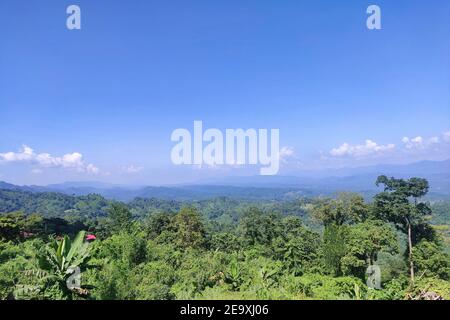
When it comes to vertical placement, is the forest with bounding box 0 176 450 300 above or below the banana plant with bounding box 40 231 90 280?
below

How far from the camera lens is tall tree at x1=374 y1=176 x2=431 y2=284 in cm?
1633

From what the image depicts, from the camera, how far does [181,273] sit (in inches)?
345

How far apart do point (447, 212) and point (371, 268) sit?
59872 mm

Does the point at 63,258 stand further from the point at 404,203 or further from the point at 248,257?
the point at 404,203

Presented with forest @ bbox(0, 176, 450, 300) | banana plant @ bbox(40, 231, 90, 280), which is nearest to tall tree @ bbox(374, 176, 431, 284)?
forest @ bbox(0, 176, 450, 300)

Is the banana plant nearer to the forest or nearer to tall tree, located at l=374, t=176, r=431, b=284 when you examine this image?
the forest

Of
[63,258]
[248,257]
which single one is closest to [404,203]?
[248,257]

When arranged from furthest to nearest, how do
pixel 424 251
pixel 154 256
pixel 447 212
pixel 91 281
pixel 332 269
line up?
pixel 447 212 → pixel 424 251 → pixel 332 269 → pixel 154 256 → pixel 91 281

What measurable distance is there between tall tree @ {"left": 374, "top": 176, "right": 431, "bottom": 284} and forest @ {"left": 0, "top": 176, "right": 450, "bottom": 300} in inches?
1.9

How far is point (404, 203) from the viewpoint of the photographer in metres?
16.4

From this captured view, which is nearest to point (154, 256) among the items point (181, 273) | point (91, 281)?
point (181, 273)

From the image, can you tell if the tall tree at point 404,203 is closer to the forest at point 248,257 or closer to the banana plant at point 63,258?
the forest at point 248,257

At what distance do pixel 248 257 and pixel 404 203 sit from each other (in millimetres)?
8073
